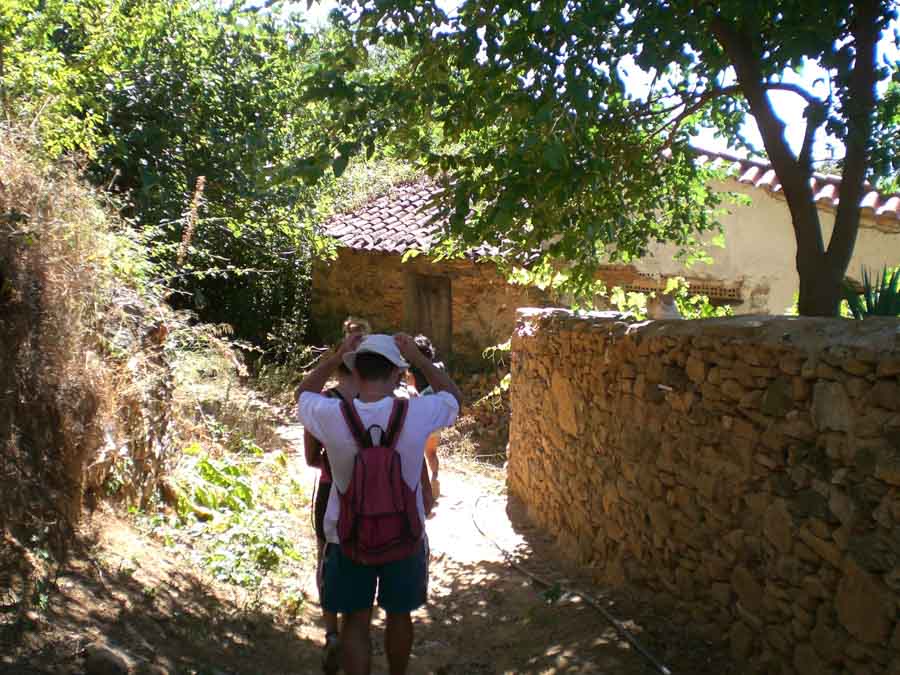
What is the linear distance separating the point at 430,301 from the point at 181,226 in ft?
16.1

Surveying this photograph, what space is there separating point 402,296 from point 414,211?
2.08 m

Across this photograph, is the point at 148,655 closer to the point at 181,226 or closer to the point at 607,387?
the point at 607,387

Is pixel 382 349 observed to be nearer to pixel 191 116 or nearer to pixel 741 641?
pixel 741 641

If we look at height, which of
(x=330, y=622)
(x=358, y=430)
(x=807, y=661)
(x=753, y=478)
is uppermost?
(x=358, y=430)

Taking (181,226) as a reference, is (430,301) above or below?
below

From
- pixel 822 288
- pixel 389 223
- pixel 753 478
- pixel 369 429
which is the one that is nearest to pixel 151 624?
pixel 369 429

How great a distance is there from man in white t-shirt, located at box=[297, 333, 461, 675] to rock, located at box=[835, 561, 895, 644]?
1560mm

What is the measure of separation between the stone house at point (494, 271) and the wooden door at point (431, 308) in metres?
0.02

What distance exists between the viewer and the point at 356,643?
3.15m

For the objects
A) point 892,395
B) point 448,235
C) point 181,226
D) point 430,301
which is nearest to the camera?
point 892,395

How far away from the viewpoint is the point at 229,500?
591cm

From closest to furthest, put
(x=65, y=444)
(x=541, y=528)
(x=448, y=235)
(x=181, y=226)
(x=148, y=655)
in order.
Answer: (x=148, y=655) → (x=65, y=444) → (x=448, y=235) → (x=541, y=528) → (x=181, y=226)

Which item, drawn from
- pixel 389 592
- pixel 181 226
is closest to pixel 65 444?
pixel 389 592

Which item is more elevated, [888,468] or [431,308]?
[431,308]
